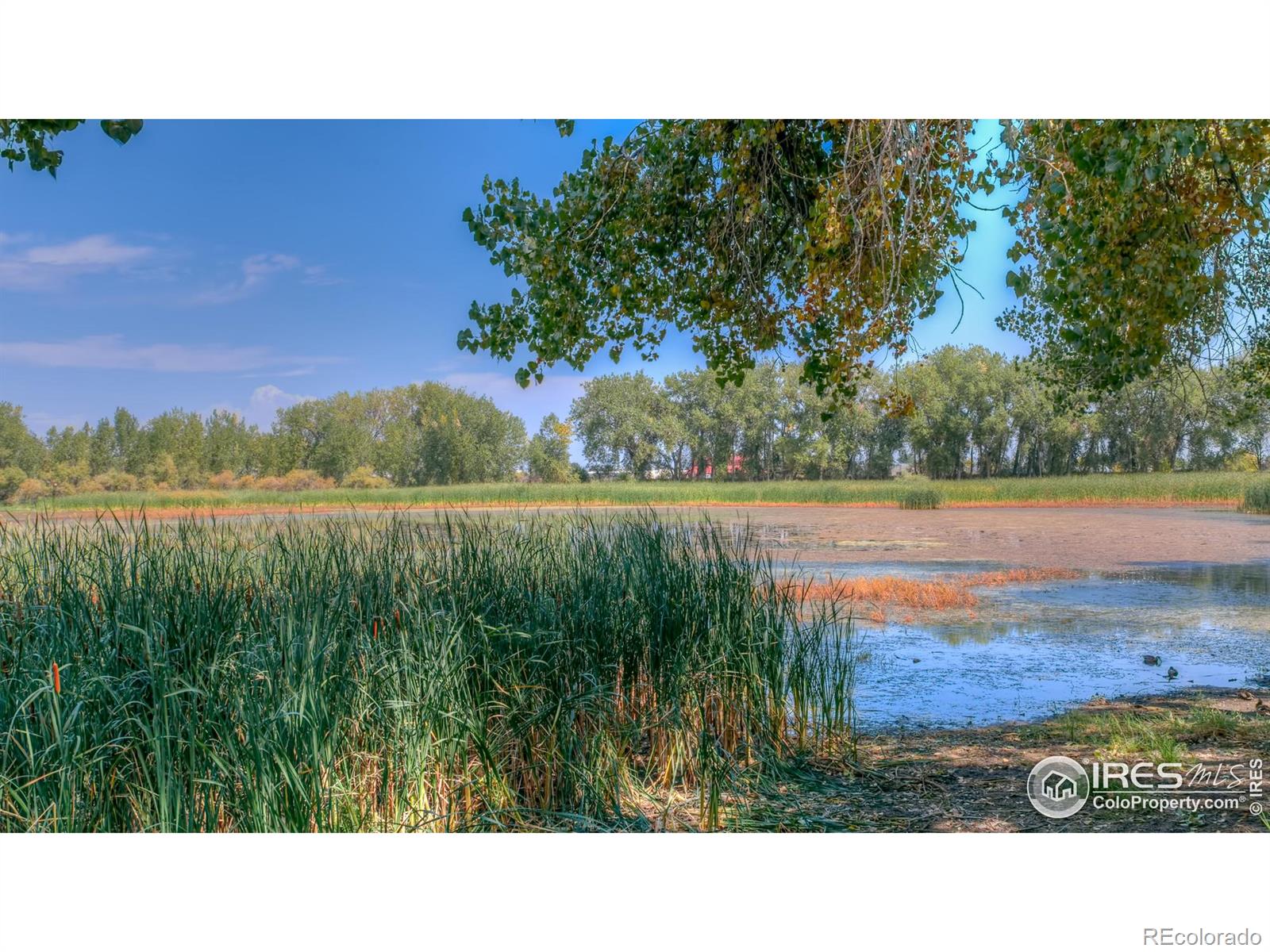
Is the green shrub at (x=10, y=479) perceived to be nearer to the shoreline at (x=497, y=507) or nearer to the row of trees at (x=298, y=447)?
the row of trees at (x=298, y=447)

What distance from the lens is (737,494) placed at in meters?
3.74

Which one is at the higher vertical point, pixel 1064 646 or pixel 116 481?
pixel 116 481

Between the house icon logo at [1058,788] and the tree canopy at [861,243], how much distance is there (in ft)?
4.91

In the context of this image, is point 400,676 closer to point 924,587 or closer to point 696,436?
point 696,436

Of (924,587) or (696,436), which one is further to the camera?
(924,587)

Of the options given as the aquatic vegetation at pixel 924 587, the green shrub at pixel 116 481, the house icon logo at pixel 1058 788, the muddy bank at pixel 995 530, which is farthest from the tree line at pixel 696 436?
the house icon logo at pixel 1058 788

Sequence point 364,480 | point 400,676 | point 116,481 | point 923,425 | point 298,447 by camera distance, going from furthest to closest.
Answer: point 923,425
point 364,480
point 298,447
point 116,481
point 400,676

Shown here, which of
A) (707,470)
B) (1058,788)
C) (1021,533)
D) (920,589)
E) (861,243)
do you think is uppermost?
(861,243)

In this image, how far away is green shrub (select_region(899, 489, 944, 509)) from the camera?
13.0 ft

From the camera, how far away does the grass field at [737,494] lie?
139 inches

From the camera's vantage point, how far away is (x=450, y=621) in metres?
2.70

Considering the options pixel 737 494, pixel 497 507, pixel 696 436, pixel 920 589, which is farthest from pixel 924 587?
pixel 497 507

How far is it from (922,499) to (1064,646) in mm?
895
